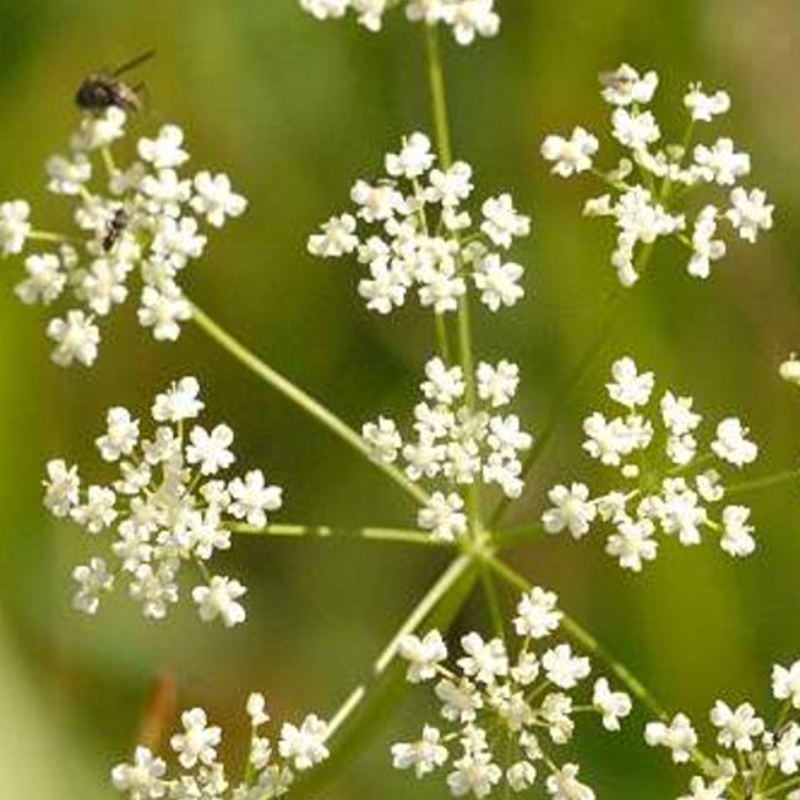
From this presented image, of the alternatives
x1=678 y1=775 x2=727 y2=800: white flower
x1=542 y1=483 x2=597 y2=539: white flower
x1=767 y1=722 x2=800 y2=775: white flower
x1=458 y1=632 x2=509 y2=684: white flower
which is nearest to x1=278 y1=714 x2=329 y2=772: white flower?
x1=458 y1=632 x2=509 y2=684: white flower

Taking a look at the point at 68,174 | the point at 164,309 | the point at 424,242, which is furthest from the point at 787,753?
the point at 68,174

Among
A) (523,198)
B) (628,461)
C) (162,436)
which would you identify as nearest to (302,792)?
(162,436)

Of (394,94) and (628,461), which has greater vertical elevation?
(394,94)

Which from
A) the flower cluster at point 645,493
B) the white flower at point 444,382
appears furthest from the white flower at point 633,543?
the white flower at point 444,382

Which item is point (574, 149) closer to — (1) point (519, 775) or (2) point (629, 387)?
(2) point (629, 387)

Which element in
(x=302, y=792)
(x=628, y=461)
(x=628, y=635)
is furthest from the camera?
(x=628, y=635)

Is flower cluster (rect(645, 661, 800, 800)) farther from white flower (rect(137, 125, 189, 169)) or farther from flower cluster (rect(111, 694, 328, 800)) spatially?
white flower (rect(137, 125, 189, 169))

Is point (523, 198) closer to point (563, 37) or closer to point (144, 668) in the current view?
point (563, 37)
